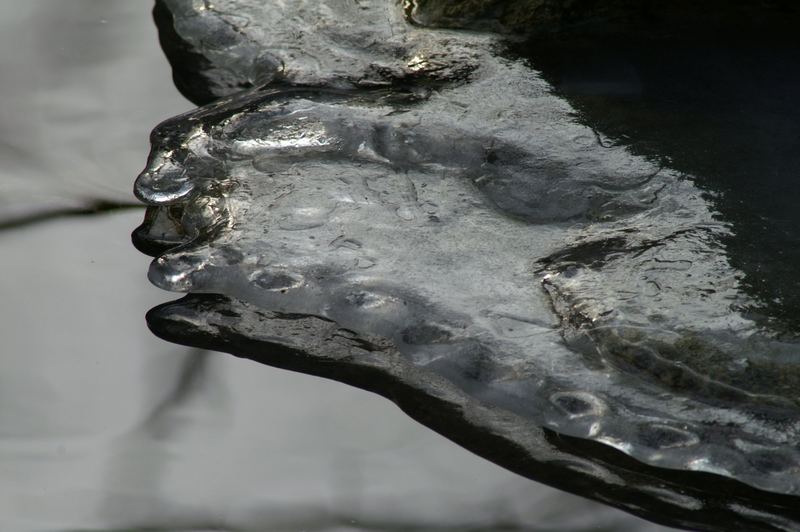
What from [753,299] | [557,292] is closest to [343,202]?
[557,292]

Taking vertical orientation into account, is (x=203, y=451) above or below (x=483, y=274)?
below

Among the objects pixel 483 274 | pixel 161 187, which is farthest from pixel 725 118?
pixel 161 187

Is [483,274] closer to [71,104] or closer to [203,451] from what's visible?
[203,451]

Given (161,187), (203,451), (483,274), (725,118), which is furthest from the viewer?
(725,118)

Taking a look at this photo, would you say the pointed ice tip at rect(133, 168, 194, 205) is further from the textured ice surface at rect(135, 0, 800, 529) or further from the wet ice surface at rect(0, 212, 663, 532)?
the wet ice surface at rect(0, 212, 663, 532)

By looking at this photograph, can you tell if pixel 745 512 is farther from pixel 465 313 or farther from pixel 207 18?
pixel 207 18

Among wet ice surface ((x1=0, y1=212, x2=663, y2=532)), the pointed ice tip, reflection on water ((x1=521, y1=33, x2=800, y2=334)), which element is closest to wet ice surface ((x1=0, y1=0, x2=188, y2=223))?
the pointed ice tip
